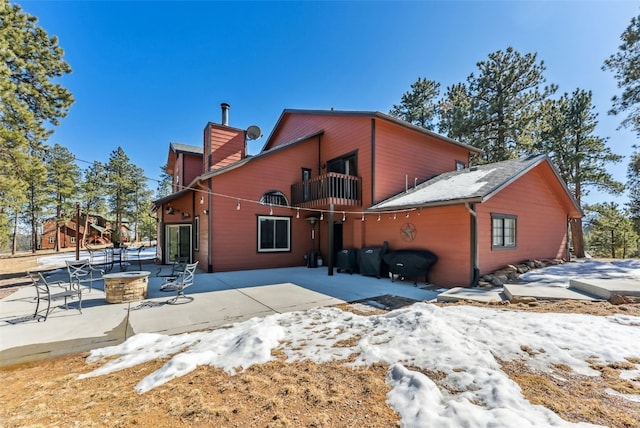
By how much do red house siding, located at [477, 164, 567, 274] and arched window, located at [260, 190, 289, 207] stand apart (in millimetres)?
7429

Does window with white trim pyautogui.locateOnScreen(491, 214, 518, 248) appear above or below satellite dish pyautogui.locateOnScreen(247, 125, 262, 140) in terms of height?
below

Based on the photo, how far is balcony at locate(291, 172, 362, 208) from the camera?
1041cm

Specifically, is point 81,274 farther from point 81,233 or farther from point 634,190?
point 81,233

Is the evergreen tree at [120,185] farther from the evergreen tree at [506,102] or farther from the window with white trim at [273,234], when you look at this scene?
the evergreen tree at [506,102]

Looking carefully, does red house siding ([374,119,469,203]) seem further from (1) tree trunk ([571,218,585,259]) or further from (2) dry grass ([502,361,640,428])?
(1) tree trunk ([571,218,585,259])

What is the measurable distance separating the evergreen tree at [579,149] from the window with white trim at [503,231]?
385 inches

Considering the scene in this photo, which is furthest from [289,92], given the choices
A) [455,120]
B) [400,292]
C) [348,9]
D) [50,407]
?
[50,407]

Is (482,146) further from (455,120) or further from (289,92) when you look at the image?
(289,92)

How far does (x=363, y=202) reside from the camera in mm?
10969

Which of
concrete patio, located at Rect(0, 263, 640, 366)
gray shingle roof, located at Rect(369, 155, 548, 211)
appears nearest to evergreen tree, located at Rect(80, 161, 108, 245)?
concrete patio, located at Rect(0, 263, 640, 366)

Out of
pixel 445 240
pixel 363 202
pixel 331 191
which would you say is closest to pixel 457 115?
pixel 363 202

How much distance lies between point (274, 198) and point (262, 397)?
9.70 m

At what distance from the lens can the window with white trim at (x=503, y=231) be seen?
8.44m

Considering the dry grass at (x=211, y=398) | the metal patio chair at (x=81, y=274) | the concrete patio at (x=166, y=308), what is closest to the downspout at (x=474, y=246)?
the concrete patio at (x=166, y=308)
